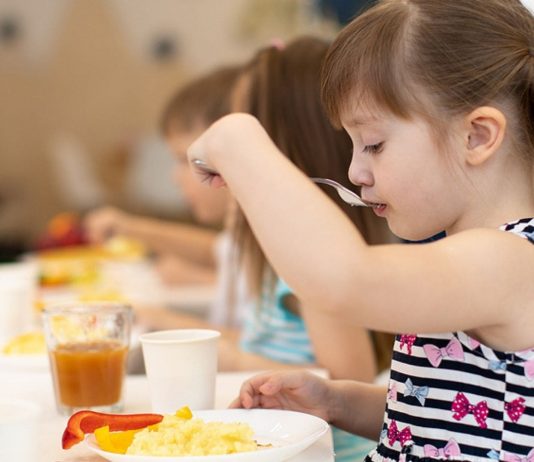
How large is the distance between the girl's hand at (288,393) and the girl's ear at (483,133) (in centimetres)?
33

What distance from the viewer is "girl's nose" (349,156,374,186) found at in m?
0.96

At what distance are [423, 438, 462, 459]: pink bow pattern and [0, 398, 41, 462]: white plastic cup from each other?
387 millimetres

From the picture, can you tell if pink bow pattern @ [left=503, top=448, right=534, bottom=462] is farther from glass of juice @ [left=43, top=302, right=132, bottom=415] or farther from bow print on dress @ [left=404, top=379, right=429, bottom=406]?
glass of juice @ [left=43, top=302, right=132, bottom=415]

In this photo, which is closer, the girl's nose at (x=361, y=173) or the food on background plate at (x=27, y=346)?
the girl's nose at (x=361, y=173)

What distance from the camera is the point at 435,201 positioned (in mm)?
949

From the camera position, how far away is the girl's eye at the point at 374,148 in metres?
0.94

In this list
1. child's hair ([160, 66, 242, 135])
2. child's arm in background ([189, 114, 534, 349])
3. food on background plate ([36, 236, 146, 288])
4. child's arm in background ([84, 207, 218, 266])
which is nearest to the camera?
child's arm in background ([189, 114, 534, 349])

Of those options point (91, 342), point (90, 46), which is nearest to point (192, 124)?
point (91, 342)

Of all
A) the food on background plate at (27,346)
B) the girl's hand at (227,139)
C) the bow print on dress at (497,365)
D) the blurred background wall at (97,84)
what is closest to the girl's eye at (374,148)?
the girl's hand at (227,139)

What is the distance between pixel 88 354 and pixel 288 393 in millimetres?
266

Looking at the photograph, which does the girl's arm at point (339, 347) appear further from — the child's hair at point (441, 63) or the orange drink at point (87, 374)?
the child's hair at point (441, 63)

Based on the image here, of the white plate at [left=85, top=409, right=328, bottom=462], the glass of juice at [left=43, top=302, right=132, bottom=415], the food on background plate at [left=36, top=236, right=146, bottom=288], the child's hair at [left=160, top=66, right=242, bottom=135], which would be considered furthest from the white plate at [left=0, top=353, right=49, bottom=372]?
the food on background plate at [left=36, top=236, right=146, bottom=288]

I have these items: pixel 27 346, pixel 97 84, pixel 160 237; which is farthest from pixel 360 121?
pixel 97 84

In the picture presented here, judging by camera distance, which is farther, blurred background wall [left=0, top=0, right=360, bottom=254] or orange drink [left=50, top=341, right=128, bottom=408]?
blurred background wall [left=0, top=0, right=360, bottom=254]
